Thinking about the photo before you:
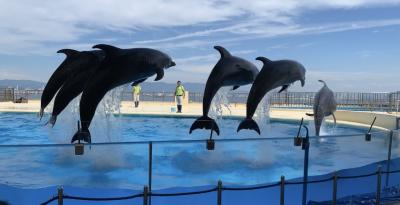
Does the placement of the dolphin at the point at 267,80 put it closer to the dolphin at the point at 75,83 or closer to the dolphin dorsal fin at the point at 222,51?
the dolphin dorsal fin at the point at 222,51

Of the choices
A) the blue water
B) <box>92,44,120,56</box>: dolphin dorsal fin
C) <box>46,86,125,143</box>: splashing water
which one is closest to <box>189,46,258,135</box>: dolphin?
<box>46,86,125,143</box>: splashing water

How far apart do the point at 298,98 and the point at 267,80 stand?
2007 centimetres

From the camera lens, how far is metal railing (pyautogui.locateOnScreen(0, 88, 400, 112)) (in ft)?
78.5

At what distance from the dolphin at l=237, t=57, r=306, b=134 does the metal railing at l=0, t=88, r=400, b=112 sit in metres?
11.5

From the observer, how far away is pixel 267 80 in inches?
427

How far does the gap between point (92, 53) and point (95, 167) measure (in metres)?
3.74

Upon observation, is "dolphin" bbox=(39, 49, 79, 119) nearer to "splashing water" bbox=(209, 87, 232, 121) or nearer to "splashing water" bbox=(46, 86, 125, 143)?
"splashing water" bbox=(46, 86, 125, 143)

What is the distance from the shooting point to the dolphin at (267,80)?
10828 mm

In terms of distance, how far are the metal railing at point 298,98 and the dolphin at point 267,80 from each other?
1146 centimetres

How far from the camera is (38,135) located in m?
15.6

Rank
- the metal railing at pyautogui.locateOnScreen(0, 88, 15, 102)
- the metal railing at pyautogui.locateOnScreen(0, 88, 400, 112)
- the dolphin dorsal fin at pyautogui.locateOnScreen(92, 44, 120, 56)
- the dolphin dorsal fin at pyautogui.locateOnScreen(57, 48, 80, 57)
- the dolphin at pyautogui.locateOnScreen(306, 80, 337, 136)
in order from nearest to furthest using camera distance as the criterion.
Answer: the dolphin dorsal fin at pyautogui.locateOnScreen(92, 44, 120, 56) < the dolphin dorsal fin at pyautogui.locateOnScreen(57, 48, 80, 57) < the dolphin at pyautogui.locateOnScreen(306, 80, 337, 136) < the metal railing at pyautogui.locateOnScreen(0, 88, 400, 112) < the metal railing at pyautogui.locateOnScreen(0, 88, 15, 102)

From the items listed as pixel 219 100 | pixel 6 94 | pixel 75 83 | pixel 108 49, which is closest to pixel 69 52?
pixel 75 83

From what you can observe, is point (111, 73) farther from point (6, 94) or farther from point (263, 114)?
point (6, 94)

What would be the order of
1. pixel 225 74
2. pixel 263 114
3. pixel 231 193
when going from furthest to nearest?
pixel 263 114
pixel 225 74
pixel 231 193
